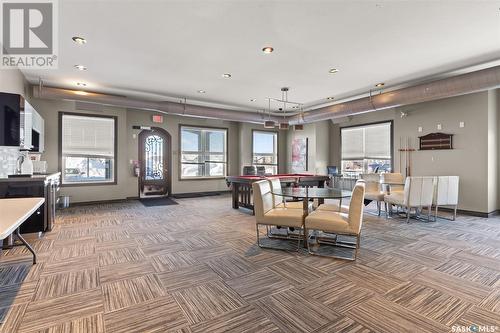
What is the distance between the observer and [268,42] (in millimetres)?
3576

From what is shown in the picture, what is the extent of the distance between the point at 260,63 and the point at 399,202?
3.97m

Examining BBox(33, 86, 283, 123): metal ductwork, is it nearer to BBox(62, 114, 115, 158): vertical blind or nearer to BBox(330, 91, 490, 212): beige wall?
BBox(62, 114, 115, 158): vertical blind

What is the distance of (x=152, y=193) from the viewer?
8.18 metres

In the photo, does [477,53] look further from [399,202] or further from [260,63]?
[260,63]

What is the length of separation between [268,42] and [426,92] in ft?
11.3

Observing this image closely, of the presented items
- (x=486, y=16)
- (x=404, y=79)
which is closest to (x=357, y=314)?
(x=486, y=16)

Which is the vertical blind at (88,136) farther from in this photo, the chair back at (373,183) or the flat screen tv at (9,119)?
the chair back at (373,183)

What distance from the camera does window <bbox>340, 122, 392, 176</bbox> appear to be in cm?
783

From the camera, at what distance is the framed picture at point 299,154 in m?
9.70

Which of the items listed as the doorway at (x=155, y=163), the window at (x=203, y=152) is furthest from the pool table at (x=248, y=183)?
the doorway at (x=155, y=163)

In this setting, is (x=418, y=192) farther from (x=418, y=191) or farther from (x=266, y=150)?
(x=266, y=150)

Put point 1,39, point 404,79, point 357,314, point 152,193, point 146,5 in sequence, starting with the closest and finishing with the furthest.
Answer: point 357,314 < point 146,5 < point 1,39 < point 404,79 < point 152,193

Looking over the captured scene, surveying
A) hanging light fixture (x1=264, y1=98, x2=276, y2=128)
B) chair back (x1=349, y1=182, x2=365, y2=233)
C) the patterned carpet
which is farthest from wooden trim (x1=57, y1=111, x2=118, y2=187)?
chair back (x1=349, y1=182, x2=365, y2=233)

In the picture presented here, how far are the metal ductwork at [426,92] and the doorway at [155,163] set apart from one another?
5.14 metres
